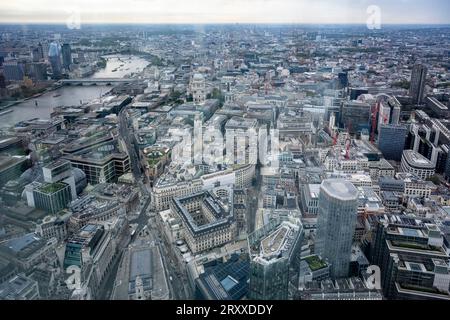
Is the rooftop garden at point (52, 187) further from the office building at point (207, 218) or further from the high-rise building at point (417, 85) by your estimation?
the high-rise building at point (417, 85)

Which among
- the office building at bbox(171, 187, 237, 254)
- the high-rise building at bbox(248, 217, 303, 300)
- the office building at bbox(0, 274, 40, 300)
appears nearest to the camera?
the office building at bbox(0, 274, 40, 300)

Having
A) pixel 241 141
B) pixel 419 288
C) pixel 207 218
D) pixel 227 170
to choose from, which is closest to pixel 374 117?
pixel 241 141

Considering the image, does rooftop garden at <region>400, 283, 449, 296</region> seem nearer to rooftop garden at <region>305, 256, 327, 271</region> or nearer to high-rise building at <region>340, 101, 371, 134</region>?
rooftop garden at <region>305, 256, 327, 271</region>

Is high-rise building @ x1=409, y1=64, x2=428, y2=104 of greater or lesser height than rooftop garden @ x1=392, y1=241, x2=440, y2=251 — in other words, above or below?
above

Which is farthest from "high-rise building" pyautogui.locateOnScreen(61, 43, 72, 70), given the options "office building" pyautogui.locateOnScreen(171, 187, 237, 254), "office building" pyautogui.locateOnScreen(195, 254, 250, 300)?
"office building" pyautogui.locateOnScreen(195, 254, 250, 300)
